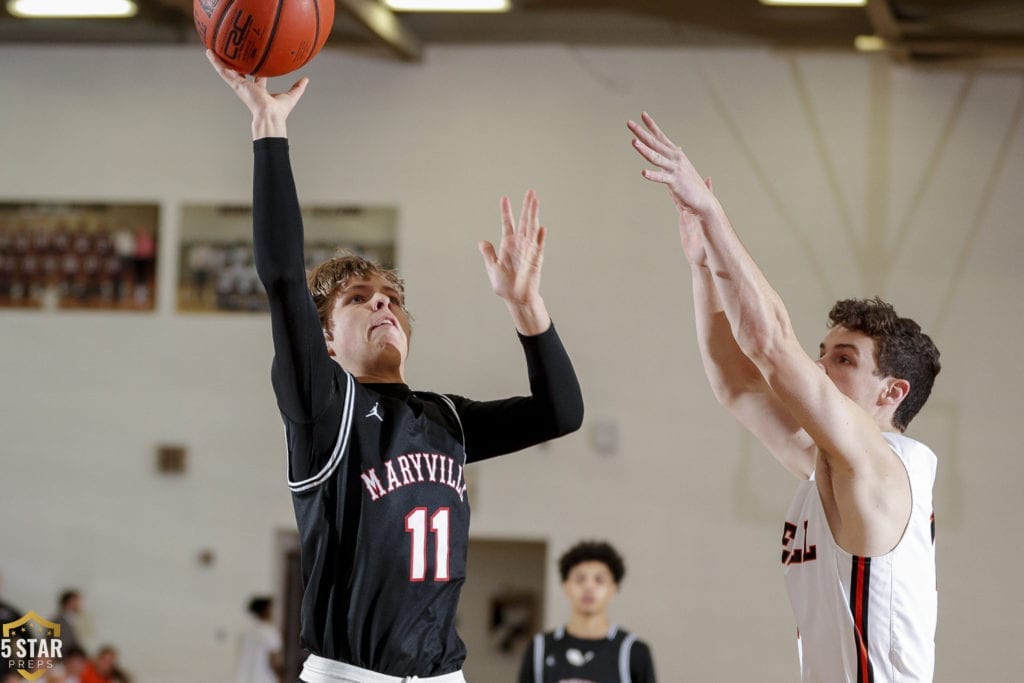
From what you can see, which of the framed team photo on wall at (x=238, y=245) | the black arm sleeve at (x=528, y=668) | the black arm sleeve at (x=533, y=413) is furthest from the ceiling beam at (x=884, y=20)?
the black arm sleeve at (x=533, y=413)

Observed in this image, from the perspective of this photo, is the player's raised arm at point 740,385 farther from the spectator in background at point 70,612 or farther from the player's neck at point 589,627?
the spectator in background at point 70,612

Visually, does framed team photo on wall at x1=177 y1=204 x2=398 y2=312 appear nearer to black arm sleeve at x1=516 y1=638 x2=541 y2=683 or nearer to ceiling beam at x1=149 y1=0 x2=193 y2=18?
ceiling beam at x1=149 y1=0 x2=193 y2=18

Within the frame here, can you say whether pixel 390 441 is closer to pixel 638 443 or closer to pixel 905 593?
pixel 905 593

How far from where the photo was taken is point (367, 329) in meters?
3.26

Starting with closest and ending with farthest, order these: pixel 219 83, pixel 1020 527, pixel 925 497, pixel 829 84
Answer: pixel 925 497
pixel 1020 527
pixel 829 84
pixel 219 83

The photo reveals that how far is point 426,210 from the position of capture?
11.2 meters

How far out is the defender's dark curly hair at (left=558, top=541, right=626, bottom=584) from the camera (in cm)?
657

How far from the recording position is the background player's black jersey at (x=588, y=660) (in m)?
6.07

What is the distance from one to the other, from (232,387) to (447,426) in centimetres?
836

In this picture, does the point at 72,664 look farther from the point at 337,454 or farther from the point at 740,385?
the point at 337,454

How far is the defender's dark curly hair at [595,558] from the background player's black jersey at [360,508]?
3.53 m

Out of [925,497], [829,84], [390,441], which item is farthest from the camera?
[829,84]

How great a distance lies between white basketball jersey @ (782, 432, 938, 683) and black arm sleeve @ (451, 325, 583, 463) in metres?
0.78

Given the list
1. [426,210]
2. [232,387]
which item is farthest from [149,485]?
[426,210]
